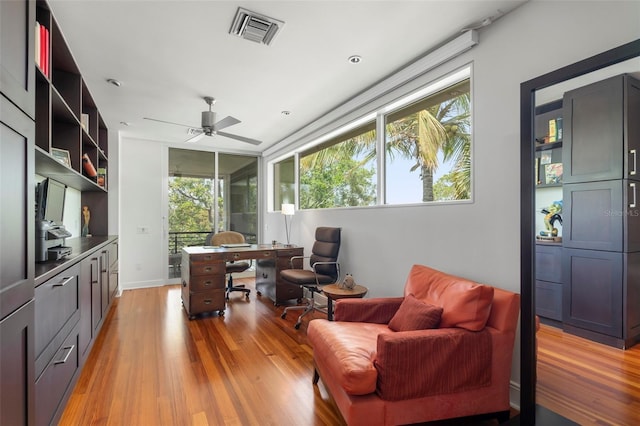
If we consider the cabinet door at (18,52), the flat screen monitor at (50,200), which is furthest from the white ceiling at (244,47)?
the flat screen monitor at (50,200)

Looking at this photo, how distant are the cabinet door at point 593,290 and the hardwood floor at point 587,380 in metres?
0.11

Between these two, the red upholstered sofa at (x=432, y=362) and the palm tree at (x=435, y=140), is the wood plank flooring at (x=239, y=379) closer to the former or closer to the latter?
the red upholstered sofa at (x=432, y=362)

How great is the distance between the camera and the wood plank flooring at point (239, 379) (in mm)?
1648

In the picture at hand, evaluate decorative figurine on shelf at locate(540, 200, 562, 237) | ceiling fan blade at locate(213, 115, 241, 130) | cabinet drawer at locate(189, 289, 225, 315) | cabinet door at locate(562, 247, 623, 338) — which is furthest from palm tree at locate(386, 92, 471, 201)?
cabinet drawer at locate(189, 289, 225, 315)

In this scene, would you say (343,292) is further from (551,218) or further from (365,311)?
(551,218)

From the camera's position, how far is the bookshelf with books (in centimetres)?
199

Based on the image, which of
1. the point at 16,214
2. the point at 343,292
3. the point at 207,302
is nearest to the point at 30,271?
the point at 16,214

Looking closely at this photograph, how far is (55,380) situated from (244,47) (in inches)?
99.5

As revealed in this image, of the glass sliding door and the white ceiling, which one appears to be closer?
the white ceiling

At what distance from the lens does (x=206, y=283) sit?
3.76 meters

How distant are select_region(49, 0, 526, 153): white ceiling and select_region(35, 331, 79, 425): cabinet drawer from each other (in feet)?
7.10

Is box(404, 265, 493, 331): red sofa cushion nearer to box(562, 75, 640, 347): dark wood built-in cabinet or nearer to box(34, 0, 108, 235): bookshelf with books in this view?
box(562, 75, 640, 347): dark wood built-in cabinet

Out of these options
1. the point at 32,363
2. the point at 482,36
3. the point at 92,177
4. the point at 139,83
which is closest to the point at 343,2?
the point at 482,36

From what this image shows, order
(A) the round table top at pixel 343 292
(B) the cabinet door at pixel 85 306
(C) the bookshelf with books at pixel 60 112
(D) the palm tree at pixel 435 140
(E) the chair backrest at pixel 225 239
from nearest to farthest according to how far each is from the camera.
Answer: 1. (C) the bookshelf with books at pixel 60 112
2. (B) the cabinet door at pixel 85 306
3. (D) the palm tree at pixel 435 140
4. (A) the round table top at pixel 343 292
5. (E) the chair backrest at pixel 225 239
